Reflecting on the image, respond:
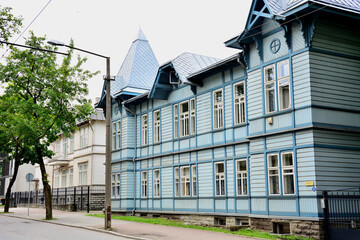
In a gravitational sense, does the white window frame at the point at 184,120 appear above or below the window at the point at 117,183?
above

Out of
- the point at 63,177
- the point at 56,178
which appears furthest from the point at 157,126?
the point at 56,178

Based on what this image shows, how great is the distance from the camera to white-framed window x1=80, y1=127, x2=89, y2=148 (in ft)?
137

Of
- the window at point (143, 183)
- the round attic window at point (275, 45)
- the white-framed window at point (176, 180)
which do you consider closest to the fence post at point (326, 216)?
the round attic window at point (275, 45)

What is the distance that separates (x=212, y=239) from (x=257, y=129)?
17.5 ft

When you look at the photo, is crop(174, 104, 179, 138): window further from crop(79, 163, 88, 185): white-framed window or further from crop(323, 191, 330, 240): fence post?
crop(79, 163, 88, 185): white-framed window

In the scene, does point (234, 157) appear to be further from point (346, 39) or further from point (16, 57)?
point (16, 57)

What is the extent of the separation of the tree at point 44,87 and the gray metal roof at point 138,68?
188 inches

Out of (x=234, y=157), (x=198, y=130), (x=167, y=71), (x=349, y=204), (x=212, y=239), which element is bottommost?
(x=212, y=239)

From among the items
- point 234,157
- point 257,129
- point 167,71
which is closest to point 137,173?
point 167,71

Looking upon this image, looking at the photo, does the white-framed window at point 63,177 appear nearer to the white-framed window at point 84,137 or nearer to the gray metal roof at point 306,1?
the white-framed window at point 84,137

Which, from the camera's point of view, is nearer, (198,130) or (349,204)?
(349,204)

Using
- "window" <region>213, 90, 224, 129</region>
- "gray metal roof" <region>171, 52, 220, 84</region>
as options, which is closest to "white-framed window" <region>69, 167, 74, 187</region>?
"gray metal roof" <region>171, 52, 220, 84</region>

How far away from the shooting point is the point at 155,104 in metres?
29.2

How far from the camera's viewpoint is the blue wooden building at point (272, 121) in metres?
17.0
